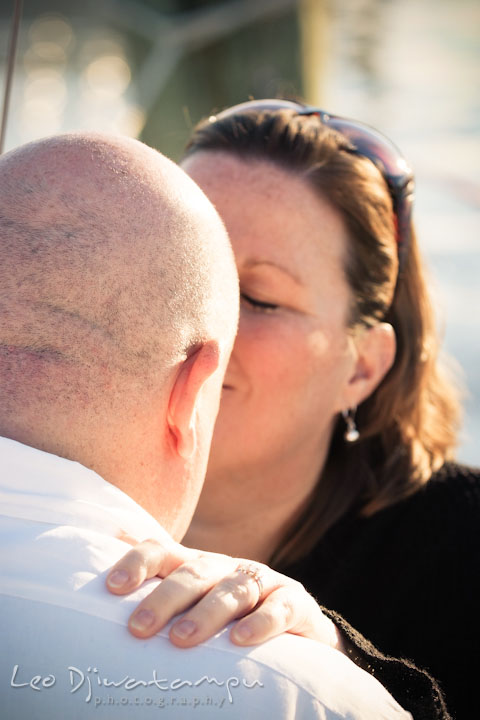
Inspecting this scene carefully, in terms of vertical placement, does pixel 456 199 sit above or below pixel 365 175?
below

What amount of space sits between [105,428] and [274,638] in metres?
0.33

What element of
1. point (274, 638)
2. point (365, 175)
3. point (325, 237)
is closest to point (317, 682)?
point (274, 638)

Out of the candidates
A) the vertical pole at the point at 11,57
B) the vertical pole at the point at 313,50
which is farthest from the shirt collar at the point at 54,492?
the vertical pole at the point at 313,50

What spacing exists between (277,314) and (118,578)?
4.01 ft

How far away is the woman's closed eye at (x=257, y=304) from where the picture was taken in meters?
2.05

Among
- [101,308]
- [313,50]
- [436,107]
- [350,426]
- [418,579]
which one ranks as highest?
[313,50]

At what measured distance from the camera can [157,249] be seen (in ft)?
3.61

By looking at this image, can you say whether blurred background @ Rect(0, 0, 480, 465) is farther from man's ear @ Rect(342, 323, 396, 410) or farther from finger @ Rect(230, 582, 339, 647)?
finger @ Rect(230, 582, 339, 647)

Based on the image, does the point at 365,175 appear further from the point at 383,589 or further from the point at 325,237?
the point at 383,589

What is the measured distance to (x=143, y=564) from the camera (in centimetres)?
94

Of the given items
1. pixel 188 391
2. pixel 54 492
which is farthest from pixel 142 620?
pixel 188 391

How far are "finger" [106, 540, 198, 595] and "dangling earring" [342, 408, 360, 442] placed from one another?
1320 mm

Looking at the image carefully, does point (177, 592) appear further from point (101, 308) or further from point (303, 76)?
point (303, 76)

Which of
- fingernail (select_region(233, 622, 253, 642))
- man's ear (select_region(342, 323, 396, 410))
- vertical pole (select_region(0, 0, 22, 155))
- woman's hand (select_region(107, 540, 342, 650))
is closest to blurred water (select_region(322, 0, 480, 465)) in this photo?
man's ear (select_region(342, 323, 396, 410))
